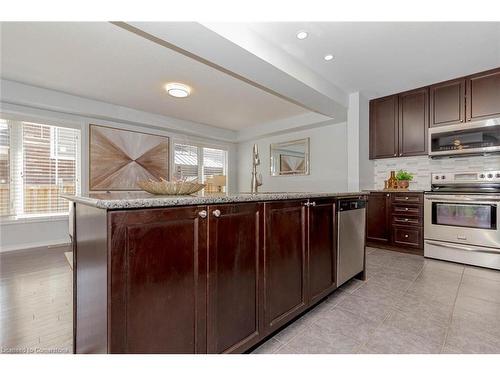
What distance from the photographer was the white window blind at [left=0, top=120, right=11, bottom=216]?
12.1 feet

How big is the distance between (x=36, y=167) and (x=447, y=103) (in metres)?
6.41

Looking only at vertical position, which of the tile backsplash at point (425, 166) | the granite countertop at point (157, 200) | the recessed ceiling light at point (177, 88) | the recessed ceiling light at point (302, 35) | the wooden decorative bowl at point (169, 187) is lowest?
the granite countertop at point (157, 200)

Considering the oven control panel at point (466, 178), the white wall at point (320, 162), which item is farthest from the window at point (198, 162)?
the oven control panel at point (466, 178)

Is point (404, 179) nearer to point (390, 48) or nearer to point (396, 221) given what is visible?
point (396, 221)

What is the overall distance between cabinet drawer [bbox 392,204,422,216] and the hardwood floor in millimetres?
4018

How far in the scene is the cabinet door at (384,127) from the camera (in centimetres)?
400

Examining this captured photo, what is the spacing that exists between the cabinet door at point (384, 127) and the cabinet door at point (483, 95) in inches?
35.7

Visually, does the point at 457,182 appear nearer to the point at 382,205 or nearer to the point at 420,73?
the point at 382,205

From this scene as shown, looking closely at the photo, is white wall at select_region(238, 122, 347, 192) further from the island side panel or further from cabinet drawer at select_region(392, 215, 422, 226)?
the island side panel

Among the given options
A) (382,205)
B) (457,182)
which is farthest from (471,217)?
(382,205)

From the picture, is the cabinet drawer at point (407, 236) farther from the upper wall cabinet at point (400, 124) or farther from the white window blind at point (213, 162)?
the white window blind at point (213, 162)

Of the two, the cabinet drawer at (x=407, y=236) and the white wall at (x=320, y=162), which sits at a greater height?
the white wall at (x=320, y=162)

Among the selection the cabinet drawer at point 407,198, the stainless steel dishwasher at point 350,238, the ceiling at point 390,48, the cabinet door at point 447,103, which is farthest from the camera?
the cabinet drawer at point 407,198

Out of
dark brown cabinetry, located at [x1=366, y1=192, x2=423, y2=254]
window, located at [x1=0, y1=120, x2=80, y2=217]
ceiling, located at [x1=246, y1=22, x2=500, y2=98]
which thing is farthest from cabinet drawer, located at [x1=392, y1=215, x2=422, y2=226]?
window, located at [x1=0, y1=120, x2=80, y2=217]
